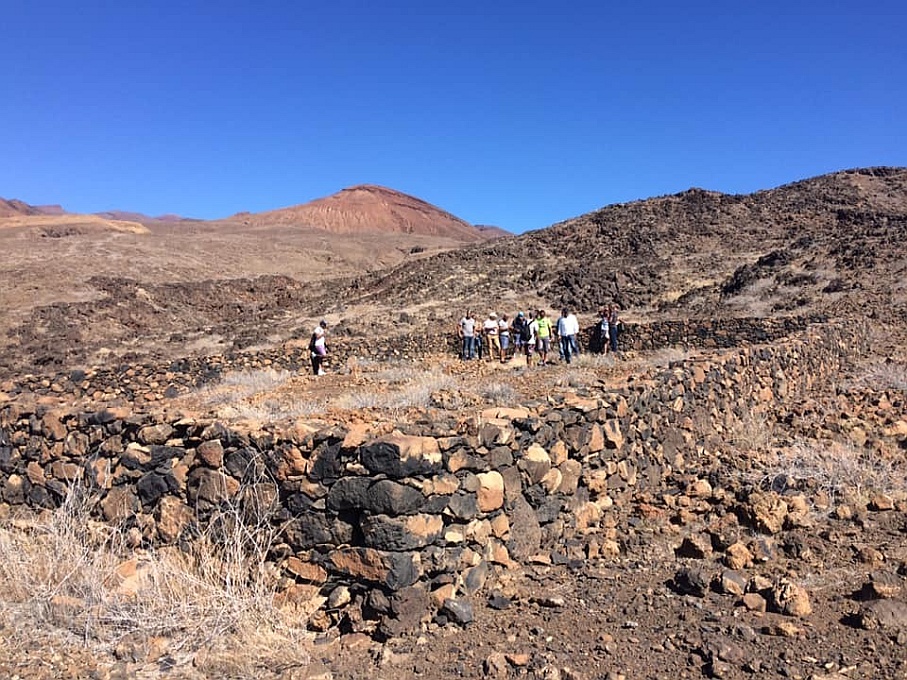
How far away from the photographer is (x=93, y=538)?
470 centimetres

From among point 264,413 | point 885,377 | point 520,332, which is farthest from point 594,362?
point 264,413

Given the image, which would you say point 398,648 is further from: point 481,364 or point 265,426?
point 481,364

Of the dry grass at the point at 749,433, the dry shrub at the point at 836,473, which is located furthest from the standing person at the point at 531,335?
the dry shrub at the point at 836,473

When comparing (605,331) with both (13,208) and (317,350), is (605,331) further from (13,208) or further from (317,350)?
(13,208)

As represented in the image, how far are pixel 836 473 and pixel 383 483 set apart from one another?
436 cm

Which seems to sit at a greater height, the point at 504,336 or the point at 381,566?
the point at 504,336

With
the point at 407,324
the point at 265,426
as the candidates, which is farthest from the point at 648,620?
the point at 407,324

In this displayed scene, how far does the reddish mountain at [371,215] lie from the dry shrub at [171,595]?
92.5 m

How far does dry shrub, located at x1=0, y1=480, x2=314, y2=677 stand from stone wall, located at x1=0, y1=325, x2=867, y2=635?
19cm

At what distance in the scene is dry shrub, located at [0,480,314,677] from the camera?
11.6 feet

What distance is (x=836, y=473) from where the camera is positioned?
5.74 meters

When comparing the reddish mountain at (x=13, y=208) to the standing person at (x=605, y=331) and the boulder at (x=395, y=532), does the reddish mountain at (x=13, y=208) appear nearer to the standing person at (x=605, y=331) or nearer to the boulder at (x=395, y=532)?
the standing person at (x=605, y=331)

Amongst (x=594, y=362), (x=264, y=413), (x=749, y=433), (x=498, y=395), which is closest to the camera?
(x=264, y=413)

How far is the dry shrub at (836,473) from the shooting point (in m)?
5.47
